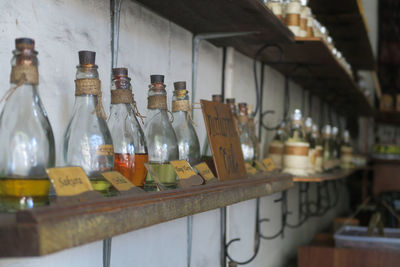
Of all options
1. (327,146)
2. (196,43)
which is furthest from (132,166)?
(327,146)

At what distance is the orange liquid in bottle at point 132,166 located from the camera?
2.61 feet

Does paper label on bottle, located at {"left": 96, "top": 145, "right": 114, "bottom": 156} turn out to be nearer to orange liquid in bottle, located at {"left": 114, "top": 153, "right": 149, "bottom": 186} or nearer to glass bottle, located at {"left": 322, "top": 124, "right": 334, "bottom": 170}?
orange liquid in bottle, located at {"left": 114, "top": 153, "right": 149, "bottom": 186}

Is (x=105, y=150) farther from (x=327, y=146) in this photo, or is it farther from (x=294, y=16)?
(x=327, y=146)

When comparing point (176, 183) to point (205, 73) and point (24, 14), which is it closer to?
point (24, 14)

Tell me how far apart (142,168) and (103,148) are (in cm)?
12

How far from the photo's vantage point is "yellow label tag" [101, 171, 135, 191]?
0.69 meters

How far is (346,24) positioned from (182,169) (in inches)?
79.5

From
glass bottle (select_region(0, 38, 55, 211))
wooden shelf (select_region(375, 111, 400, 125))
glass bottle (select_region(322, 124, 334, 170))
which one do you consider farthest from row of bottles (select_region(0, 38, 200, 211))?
wooden shelf (select_region(375, 111, 400, 125))

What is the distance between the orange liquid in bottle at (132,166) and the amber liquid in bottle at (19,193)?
0.20 m

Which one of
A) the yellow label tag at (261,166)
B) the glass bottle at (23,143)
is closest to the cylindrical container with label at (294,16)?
the yellow label tag at (261,166)

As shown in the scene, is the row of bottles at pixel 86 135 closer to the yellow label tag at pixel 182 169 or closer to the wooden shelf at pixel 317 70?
the yellow label tag at pixel 182 169

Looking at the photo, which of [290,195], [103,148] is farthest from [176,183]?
[290,195]

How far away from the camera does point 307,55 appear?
5.94ft

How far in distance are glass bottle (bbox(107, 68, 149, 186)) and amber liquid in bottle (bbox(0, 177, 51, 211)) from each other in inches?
7.7
